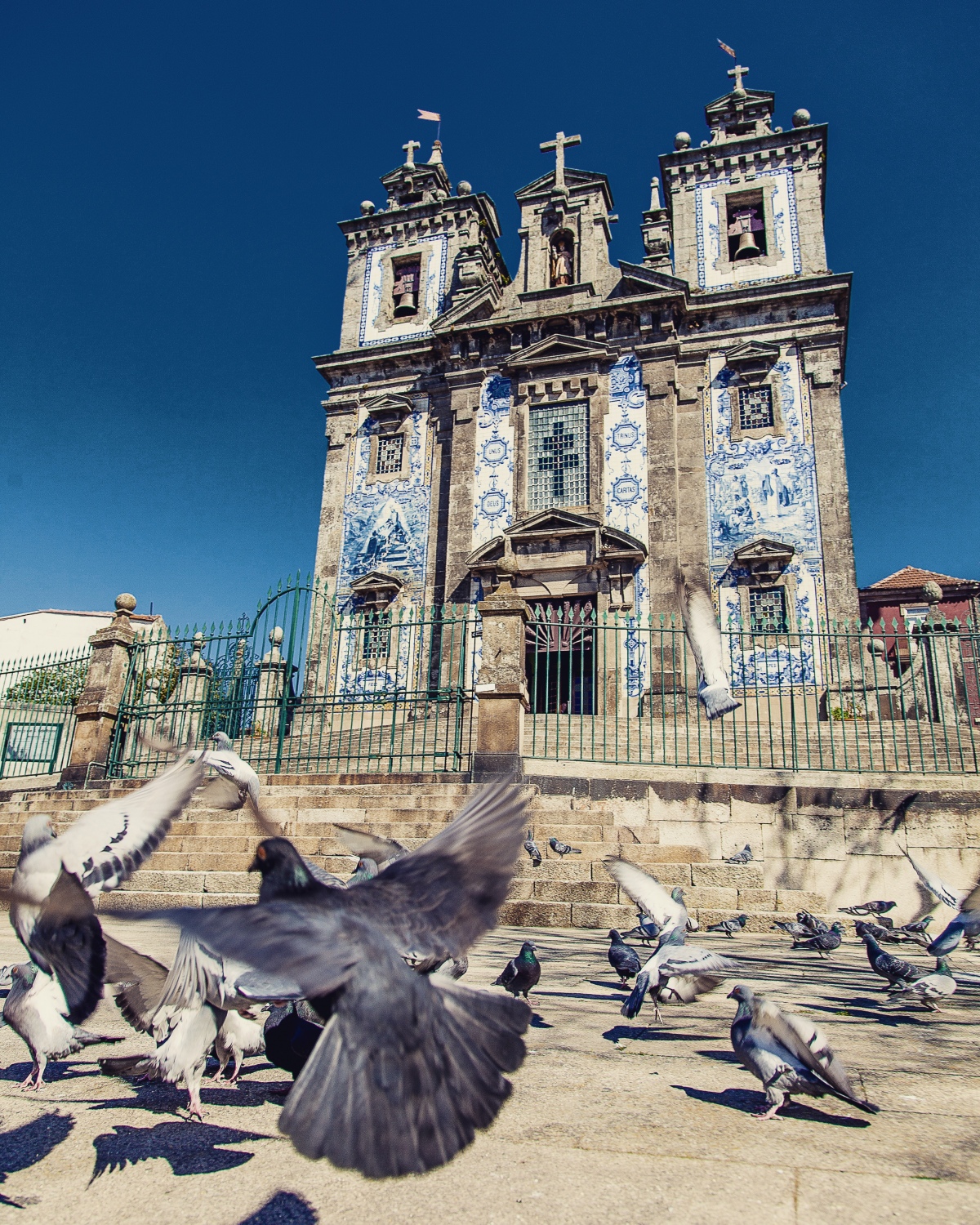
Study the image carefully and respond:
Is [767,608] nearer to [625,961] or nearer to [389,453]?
[389,453]

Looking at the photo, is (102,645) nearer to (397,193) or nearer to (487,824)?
(487,824)

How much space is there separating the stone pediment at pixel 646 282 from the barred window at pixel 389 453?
253 inches

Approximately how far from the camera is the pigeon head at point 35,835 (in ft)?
9.00

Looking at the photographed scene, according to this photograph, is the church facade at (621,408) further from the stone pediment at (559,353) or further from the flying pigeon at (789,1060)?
the flying pigeon at (789,1060)

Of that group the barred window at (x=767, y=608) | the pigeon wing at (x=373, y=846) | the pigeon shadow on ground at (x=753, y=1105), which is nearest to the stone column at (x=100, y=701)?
the pigeon wing at (x=373, y=846)

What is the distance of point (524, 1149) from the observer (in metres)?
2.30

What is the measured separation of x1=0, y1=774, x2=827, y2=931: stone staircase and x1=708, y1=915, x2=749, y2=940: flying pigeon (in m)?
0.22

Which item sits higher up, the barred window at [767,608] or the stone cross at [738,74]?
the stone cross at [738,74]

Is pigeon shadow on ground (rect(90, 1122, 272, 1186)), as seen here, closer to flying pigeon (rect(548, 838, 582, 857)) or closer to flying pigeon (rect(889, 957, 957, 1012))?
flying pigeon (rect(889, 957, 957, 1012))

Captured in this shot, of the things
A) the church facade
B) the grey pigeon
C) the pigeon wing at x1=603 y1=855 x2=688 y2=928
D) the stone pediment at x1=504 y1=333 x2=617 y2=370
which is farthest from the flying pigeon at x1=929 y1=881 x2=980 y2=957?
the stone pediment at x1=504 y1=333 x2=617 y2=370

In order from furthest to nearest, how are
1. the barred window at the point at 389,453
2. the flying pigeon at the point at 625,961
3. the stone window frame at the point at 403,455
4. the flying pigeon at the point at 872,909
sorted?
the barred window at the point at 389,453 < the stone window frame at the point at 403,455 < the flying pigeon at the point at 872,909 < the flying pigeon at the point at 625,961

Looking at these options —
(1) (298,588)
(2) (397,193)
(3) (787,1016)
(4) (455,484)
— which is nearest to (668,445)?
(4) (455,484)

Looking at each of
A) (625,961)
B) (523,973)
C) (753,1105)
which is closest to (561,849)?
(625,961)

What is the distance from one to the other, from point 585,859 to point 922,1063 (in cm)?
506
